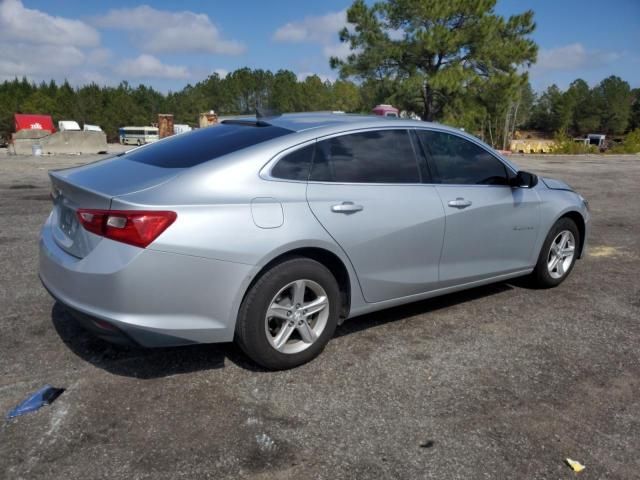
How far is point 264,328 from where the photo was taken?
317 cm

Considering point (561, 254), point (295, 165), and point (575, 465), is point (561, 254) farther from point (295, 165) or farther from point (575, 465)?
point (295, 165)

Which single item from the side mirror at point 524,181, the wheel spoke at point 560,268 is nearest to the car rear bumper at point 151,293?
the side mirror at point 524,181

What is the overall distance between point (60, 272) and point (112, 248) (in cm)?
49

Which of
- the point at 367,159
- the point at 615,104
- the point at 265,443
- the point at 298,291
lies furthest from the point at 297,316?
the point at 615,104

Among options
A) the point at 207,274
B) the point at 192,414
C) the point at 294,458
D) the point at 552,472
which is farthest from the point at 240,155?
the point at 552,472

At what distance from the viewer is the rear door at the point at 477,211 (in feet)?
13.3

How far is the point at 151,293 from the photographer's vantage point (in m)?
2.80

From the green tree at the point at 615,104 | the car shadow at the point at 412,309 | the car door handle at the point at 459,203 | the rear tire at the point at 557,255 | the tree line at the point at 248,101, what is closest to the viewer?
the car door handle at the point at 459,203

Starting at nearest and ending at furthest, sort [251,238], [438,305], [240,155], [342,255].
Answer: [251,238] < [240,155] < [342,255] < [438,305]

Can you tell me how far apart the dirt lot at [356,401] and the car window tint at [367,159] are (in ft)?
3.87

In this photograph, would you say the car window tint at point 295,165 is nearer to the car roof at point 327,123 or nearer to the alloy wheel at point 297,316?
the car roof at point 327,123

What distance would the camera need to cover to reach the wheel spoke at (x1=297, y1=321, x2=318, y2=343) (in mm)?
3369

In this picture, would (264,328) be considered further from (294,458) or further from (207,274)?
(294,458)

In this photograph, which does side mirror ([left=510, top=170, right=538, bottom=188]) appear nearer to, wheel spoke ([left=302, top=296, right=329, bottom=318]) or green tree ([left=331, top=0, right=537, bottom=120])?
wheel spoke ([left=302, top=296, right=329, bottom=318])
